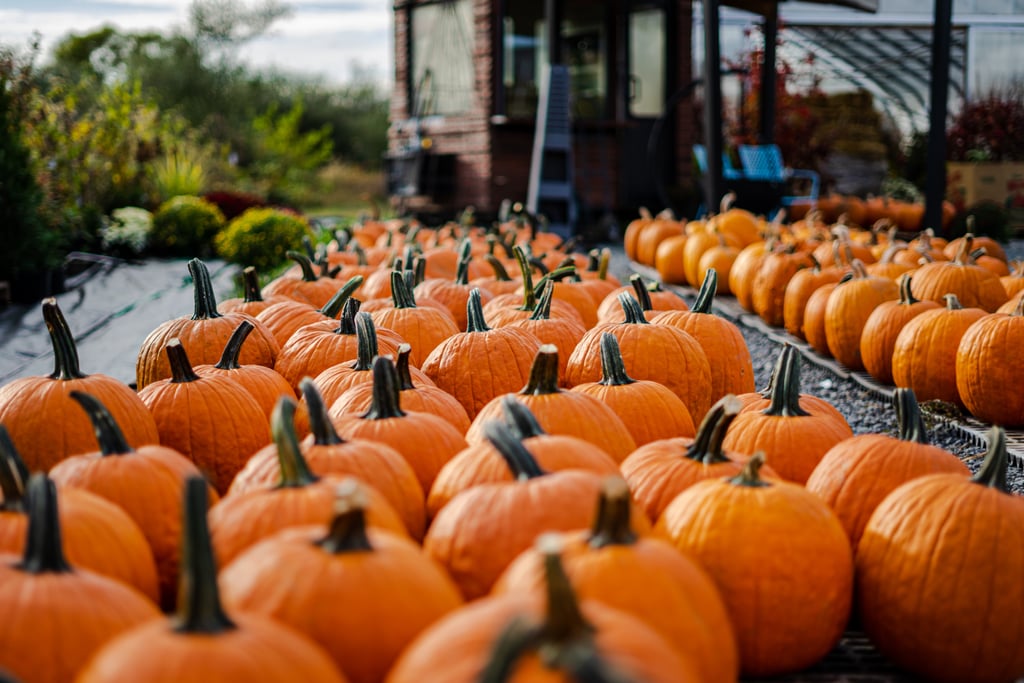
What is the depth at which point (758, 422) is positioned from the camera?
7.59 ft

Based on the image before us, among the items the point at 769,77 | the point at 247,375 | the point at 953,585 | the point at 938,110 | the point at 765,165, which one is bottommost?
the point at 953,585

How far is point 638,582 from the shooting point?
1309 mm

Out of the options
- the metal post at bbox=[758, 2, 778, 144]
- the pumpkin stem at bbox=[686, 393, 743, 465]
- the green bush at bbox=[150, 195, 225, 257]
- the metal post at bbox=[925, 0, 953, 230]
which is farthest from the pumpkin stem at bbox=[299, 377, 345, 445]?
the metal post at bbox=[758, 2, 778, 144]

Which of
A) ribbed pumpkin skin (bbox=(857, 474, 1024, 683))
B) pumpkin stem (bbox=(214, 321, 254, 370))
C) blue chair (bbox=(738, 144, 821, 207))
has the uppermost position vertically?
blue chair (bbox=(738, 144, 821, 207))

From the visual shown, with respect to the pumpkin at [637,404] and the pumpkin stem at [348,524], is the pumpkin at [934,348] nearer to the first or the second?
the pumpkin at [637,404]

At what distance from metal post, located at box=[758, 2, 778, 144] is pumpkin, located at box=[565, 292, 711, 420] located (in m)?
9.34

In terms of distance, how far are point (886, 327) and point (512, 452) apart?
10.7ft

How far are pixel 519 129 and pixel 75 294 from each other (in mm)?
7220

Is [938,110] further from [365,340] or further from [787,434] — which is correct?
[365,340]

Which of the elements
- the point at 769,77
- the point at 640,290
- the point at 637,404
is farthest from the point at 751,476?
the point at 769,77

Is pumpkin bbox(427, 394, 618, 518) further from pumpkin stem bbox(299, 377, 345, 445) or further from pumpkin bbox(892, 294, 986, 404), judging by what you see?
pumpkin bbox(892, 294, 986, 404)

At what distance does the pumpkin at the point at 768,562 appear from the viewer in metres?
1.64

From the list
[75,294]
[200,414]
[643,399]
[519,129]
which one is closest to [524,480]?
[643,399]

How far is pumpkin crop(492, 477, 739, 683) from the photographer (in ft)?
4.25
